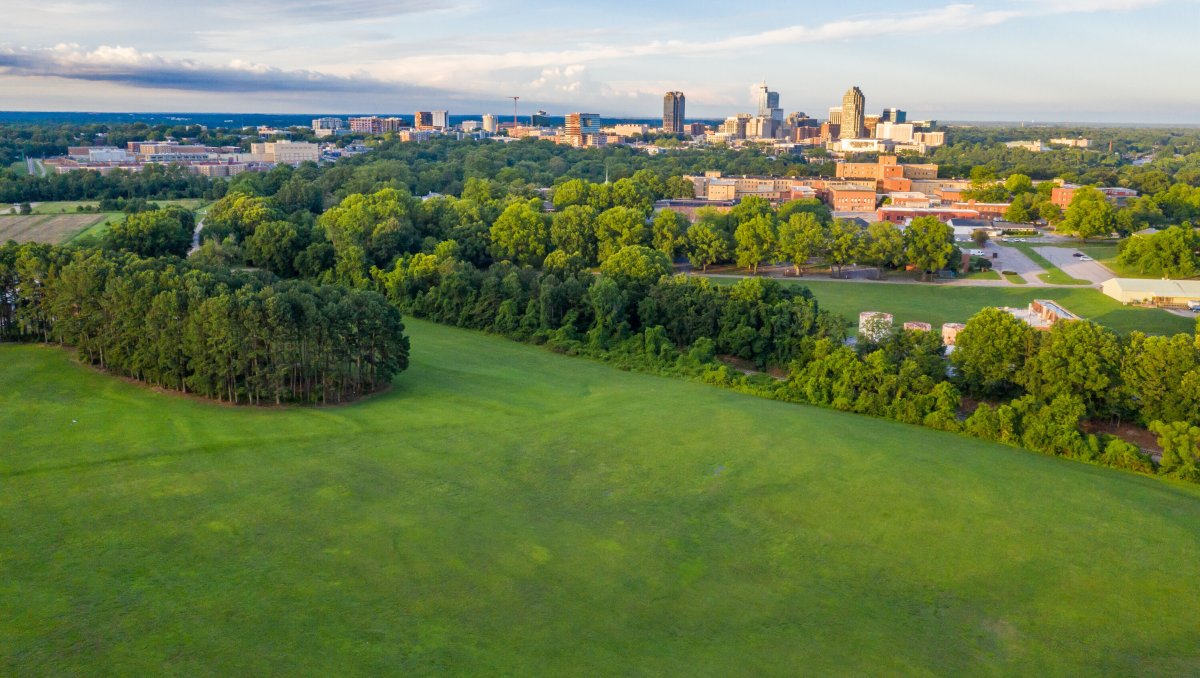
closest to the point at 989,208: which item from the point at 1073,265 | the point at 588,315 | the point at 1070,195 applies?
the point at 1070,195

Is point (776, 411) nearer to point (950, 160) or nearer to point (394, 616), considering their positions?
point (394, 616)

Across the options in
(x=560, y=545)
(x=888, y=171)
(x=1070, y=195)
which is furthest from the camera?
(x=888, y=171)

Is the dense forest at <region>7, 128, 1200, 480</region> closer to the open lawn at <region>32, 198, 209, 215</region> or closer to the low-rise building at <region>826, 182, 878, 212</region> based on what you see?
the open lawn at <region>32, 198, 209, 215</region>

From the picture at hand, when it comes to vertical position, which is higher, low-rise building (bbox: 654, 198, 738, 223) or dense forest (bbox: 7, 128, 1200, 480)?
low-rise building (bbox: 654, 198, 738, 223)

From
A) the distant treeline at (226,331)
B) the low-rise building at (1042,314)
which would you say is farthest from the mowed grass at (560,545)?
the low-rise building at (1042,314)

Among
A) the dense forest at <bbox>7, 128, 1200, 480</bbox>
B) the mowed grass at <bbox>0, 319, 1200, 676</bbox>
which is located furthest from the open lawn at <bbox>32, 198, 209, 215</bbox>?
the mowed grass at <bbox>0, 319, 1200, 676</bbox>

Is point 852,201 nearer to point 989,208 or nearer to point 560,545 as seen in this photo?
point 989,208

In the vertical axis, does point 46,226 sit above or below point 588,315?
above
